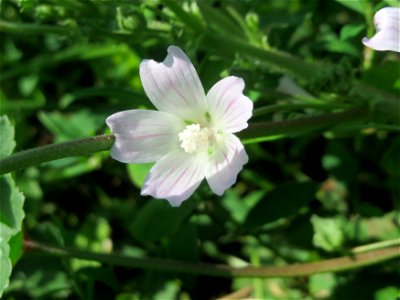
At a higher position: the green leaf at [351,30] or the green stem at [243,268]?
the green leaf at [351,30]

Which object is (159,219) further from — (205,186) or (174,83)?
(174,83)

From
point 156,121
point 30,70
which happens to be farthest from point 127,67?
point 156,121

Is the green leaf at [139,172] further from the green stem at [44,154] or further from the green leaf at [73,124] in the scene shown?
the green stem at [44,154]

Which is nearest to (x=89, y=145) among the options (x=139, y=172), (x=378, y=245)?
(x=139, y=172)

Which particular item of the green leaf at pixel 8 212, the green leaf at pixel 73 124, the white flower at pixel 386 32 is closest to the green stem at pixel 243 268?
the green leaf at pixel 8 212

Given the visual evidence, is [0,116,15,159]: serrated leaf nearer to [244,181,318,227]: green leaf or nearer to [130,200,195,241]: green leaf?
[130,200,195,241]: green leaf

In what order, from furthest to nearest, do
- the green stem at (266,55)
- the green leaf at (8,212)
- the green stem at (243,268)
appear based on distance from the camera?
the green stem at (266,55), the green stem at (243,268), the green leaf at (8,212)
